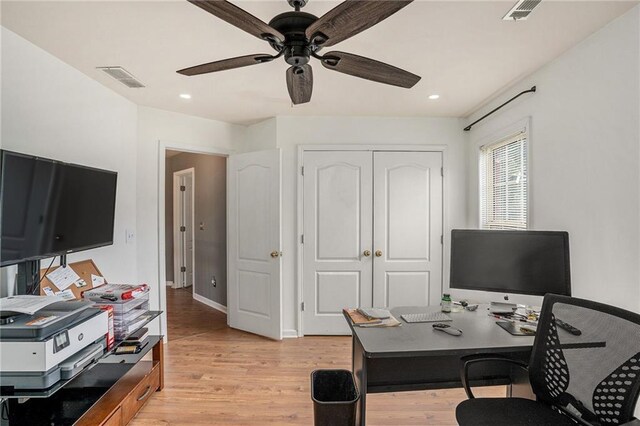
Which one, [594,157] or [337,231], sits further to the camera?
[337,231]

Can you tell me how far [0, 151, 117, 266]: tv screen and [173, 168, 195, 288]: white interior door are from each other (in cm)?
337

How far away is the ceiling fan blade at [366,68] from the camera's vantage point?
1.53m

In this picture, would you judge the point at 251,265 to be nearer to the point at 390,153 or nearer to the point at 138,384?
the point at 138,384

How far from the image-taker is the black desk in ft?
5.12

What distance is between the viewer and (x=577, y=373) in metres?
1.36

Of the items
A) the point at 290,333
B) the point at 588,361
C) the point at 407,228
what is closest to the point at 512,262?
the point at 588,361

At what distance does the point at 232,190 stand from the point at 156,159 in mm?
859

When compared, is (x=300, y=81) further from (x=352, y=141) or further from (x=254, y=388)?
(x=254, y=388)

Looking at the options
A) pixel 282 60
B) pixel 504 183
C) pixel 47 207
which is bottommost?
pixel 47 207

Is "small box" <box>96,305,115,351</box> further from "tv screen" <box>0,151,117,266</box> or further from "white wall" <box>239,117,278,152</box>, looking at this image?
"white wall" <box>239,117,278,152</box>

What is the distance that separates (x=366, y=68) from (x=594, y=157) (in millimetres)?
1514

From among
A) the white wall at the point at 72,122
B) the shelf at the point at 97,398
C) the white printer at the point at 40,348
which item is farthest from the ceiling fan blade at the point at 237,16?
the shelf at the point at 97,398

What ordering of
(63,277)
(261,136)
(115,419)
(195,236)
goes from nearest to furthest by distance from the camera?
(115,419), (63,277), (261,136), (195,236)

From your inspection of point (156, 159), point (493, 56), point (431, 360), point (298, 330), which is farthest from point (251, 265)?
point (493, 56)
